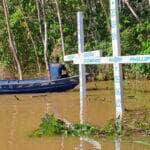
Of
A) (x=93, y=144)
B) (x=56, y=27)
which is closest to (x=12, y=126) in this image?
(x=93, y=144)

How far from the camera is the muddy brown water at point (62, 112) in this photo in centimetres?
1052

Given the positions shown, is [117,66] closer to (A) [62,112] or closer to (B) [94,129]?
(B) [94,129]

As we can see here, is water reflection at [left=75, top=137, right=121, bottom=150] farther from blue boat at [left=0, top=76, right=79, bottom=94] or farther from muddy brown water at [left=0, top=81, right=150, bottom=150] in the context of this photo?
blue boat at [left=0, top=76, right=79, bottom=94]

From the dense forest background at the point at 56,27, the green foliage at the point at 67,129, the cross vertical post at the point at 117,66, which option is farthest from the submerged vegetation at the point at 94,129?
the dense forest background at the point at 56,27

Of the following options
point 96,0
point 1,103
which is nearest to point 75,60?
point 1,103

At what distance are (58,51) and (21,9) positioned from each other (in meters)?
3.35

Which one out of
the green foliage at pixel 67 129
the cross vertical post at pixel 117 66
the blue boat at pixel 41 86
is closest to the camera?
the cross vertical post at pixel 117 66

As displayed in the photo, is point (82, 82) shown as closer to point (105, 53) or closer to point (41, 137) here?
point (41, 137)

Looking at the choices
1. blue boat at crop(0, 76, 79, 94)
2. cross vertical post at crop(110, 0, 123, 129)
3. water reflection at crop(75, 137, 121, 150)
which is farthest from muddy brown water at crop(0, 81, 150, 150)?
cross vertical post at crop(110, 0, 123, 129)

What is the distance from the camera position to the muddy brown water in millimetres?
10523

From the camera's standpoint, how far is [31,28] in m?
35.0

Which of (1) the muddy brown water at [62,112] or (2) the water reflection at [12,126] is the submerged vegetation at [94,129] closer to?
(1) the muddy brown water at [62,112]

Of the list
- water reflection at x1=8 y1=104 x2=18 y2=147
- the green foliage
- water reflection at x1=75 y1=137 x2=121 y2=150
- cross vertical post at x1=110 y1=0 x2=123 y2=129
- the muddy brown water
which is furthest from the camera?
water reflection at x1=8 y1=104 x2=18 y2=147

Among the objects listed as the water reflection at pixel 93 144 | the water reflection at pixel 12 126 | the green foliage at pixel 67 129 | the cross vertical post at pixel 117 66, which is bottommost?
the water reflection at pixel 12 126
